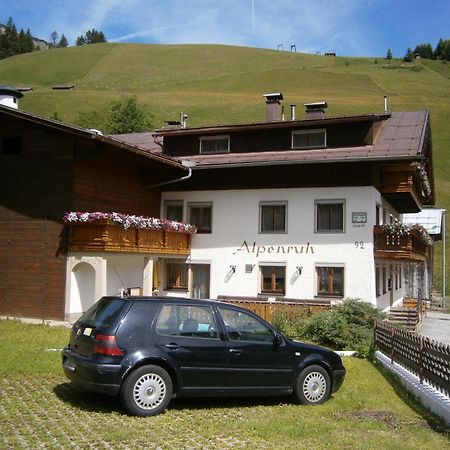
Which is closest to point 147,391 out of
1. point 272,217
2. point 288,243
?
point 288,243

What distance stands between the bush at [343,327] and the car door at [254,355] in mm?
6213

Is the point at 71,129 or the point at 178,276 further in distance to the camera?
the point at 178,276

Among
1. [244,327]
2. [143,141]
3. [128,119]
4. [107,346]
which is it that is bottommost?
[107,346]

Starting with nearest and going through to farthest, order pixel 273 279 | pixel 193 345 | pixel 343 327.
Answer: pixel 193 345 < pixel 343 327 < pixel 273 279

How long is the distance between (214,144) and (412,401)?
51.5ft

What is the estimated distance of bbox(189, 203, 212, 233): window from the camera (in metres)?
22.5

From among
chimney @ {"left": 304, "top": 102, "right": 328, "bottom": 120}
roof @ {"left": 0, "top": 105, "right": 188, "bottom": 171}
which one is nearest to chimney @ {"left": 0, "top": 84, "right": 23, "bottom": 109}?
roof @ {"left": 0, "top": 105, "right": 188, "bottom": 171}

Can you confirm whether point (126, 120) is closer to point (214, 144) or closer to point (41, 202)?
point (214, 144)

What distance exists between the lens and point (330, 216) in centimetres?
2059

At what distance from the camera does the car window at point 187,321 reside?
26.7 ft

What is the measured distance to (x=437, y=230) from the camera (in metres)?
38.6

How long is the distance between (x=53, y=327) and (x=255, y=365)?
9.67 metres

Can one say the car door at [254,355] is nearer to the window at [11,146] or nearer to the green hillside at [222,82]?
the window at [11,146]

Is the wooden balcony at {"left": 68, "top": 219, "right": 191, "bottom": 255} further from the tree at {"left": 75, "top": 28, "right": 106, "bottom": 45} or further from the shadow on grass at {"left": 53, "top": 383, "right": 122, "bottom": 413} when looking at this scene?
the tree at {"left": 75, "top": 28, "right": 106, "bottom": 45}
